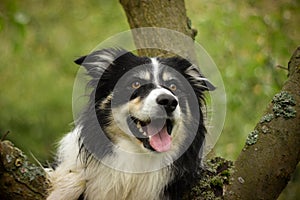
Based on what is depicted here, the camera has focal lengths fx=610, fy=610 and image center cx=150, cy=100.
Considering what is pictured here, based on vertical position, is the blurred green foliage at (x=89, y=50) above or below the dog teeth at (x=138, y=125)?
above

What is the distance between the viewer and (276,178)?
3096 mm

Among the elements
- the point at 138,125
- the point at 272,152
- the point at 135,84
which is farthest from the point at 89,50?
the point at 272,152

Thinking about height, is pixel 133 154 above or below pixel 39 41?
below

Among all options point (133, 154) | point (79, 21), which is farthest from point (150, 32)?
point (79, 21)

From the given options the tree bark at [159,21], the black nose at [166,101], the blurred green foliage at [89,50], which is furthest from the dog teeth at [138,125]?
the blurred green foliage at [89,50]

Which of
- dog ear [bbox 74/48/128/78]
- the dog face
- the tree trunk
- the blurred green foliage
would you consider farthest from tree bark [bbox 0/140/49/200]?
the blurred green foliage

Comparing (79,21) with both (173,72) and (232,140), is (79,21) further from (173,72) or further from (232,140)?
(173,72)

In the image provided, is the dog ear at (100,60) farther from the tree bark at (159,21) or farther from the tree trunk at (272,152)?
the tree trunk at (272,152)

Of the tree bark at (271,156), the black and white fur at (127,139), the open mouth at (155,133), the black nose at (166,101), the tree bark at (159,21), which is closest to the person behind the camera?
the tree bark at (271,156)

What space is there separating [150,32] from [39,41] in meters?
5.57

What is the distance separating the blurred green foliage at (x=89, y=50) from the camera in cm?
605

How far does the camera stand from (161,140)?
11.3ft

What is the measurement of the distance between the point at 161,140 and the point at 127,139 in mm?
231

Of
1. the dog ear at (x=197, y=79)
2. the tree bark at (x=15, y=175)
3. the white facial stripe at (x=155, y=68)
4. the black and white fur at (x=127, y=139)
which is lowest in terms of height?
the tree bark at (x=15, y=175)
